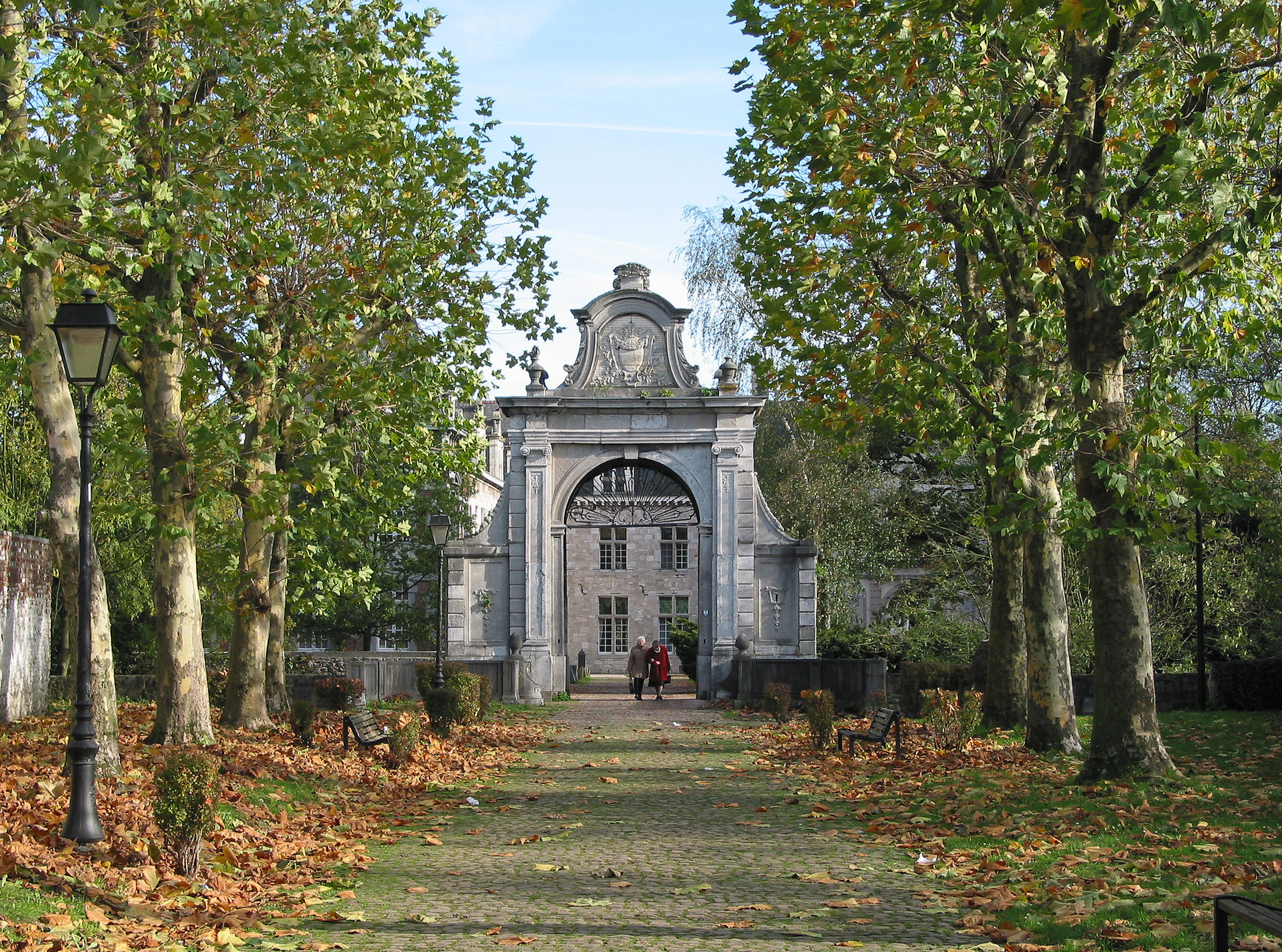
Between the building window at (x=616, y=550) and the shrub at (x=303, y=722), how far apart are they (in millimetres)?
39733

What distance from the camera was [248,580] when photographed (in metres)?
16.7

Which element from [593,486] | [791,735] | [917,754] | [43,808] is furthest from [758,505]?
[43,808]

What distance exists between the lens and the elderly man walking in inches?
1259

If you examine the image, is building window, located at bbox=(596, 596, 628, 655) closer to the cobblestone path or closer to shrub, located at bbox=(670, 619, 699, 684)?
shrub, located at bbox=(670, 619, 699, 684)

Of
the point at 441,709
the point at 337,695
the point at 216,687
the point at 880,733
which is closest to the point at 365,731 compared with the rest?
the point at 441,709

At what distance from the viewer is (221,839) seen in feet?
30.1

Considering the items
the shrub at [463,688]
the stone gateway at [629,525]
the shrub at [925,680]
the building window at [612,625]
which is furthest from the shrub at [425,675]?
the building window at [612,625]

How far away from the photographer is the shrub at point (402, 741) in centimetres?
1469

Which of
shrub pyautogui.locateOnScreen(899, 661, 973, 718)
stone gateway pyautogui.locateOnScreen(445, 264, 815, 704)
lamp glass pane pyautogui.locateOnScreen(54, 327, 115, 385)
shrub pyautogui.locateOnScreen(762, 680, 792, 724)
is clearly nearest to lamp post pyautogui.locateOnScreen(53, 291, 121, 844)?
lamp glass pane pyautogui.locateOnScreen(54, 327, 115, 385)

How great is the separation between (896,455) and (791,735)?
20557 millimetres

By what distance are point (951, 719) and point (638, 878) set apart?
8.03 metres

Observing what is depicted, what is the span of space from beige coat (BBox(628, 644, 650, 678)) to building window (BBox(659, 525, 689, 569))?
73.6 feet

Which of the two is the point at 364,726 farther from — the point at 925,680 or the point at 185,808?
the point at 925,680

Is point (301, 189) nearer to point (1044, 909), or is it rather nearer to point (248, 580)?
point (248, 580)
